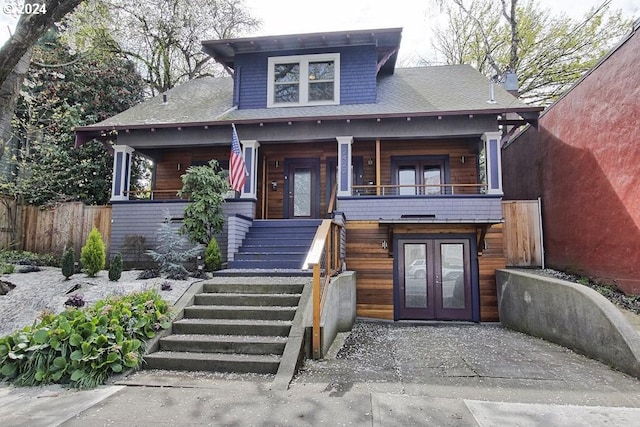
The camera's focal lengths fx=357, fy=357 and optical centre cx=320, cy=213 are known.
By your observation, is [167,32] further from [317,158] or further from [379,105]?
[379,105]

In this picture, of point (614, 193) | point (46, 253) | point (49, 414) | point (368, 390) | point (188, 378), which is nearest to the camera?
point (49, 414)

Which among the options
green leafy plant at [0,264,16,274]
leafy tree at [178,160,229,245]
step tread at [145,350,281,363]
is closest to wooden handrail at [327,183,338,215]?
leafy tree at [178,160,229,245]

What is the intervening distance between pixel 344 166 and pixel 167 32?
1214 centimetres

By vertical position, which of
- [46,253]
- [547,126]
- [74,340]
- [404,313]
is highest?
[547,126]

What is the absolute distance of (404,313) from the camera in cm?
779

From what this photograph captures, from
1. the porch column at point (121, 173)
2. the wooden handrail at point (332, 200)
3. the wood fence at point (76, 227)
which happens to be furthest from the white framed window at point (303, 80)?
the wood fence at point (76, 227)

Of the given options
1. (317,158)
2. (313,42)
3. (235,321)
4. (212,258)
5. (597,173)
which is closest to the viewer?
(235,321)

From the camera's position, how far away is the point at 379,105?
30.4 feet

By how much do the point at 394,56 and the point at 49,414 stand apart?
10694 mm

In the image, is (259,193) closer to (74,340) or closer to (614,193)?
(74,340)

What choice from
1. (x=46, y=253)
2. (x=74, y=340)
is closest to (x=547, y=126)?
(x=74, y=340)

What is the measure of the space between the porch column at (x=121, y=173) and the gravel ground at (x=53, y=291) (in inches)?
93.1

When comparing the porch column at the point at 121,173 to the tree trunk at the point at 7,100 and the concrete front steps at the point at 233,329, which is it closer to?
the tree trunk at the point at 7,100

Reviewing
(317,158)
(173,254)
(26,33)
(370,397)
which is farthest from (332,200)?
(26,33)
